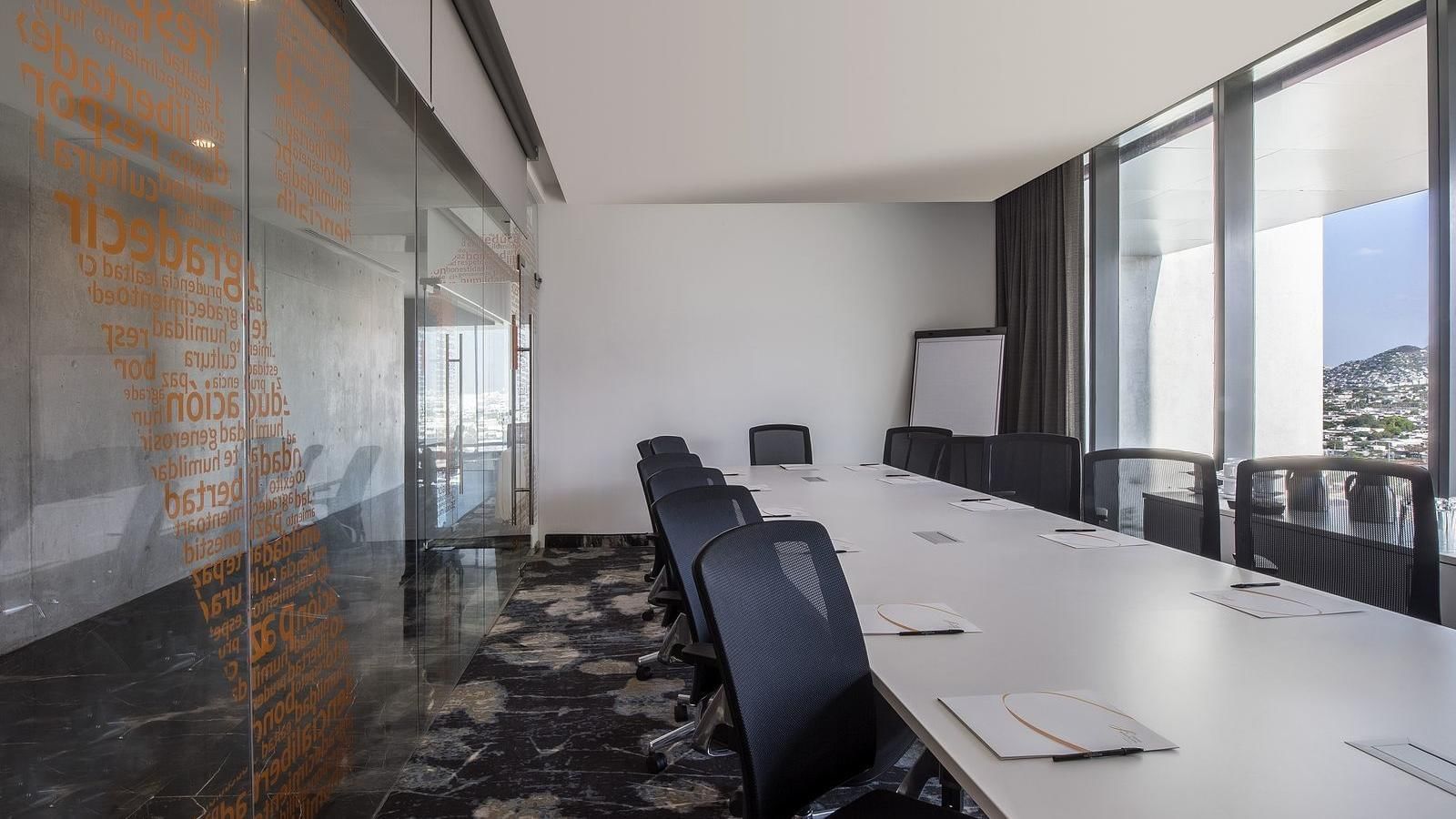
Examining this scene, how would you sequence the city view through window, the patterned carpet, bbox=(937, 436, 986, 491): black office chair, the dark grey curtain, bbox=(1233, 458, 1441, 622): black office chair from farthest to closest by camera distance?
the dark grey curtain → bbox=(937, 436, 986, 491): black office chair → the city view through window → the patterned carpet → bbox=(1233, 458, 1441, 622): black office chair

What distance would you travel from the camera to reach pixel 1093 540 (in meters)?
2.74

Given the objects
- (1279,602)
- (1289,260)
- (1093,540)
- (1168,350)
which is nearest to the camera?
(1279,602)

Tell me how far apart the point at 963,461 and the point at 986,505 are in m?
1.83

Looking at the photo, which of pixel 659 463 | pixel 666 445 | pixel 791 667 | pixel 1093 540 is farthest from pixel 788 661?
pixel 666 445

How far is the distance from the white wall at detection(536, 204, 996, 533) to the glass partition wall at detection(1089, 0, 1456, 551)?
6.41 ft

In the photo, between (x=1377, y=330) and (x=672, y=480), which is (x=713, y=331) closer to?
(x=672, y=480)

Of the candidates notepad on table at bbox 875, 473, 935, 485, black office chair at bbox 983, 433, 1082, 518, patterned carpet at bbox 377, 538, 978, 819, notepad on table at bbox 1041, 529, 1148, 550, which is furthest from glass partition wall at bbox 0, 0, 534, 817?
black office chair at bbox 983, 433, 1082, 518

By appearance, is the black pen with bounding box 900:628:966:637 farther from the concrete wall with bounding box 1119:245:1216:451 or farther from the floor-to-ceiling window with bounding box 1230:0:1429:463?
the concrete wall with bounding box 1119:245:1216:451

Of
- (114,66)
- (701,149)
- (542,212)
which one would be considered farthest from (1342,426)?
(542,212)

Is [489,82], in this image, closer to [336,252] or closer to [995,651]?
[336,252]

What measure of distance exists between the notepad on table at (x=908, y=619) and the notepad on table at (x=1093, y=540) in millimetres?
1078

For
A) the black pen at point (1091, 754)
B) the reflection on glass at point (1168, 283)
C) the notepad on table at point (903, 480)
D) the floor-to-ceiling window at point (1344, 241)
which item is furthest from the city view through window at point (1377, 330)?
the black pen at point (1091, 754)

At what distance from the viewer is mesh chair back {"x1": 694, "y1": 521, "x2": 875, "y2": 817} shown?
1.23m

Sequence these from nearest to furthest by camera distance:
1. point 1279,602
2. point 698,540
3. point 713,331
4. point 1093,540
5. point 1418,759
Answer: point 1418,759 → point 1279,602 → point 698,540 → point 1093,540 → point 713,331
